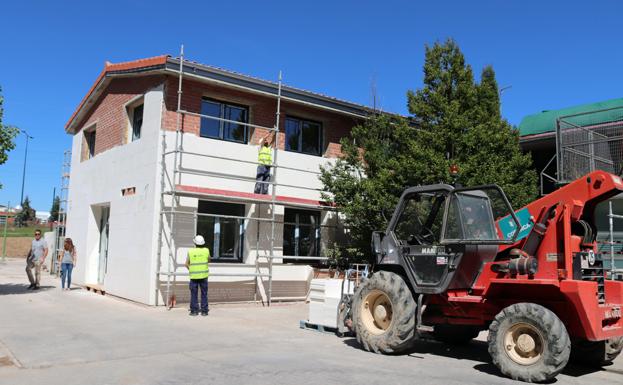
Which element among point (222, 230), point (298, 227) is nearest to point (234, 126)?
point (222, 230)

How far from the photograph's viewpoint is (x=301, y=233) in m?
16.1

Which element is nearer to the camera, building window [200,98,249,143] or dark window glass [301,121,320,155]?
building window [200,98,249,143]

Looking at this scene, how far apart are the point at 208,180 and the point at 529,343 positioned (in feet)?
30.3

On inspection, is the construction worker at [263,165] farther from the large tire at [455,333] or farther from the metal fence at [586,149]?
the metal fence at [586,149]

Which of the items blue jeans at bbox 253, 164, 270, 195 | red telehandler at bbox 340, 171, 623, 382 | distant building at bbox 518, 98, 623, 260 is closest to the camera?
red telehandler at bbox 340, 171, 623, 382

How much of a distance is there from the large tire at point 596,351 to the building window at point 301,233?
887 cm

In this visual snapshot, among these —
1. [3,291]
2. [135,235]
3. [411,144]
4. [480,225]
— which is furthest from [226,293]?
[480,225]

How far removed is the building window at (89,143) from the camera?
762 inches

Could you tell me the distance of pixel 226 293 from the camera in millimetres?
14211

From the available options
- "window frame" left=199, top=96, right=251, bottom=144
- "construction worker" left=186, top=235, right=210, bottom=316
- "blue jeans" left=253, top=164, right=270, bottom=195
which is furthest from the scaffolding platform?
"window frame" left=199, top=96, right=251, bottom=144

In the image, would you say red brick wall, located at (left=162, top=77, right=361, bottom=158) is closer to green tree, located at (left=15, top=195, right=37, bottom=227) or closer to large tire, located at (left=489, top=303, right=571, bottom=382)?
large tire, located at (left=489, top=303, right=571, bottom=382)

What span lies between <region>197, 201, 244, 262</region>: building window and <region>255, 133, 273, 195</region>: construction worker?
2.36 ft

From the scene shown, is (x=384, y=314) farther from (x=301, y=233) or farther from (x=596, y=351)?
(x=301, y=233)

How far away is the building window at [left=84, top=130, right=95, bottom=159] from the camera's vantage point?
19362mm
